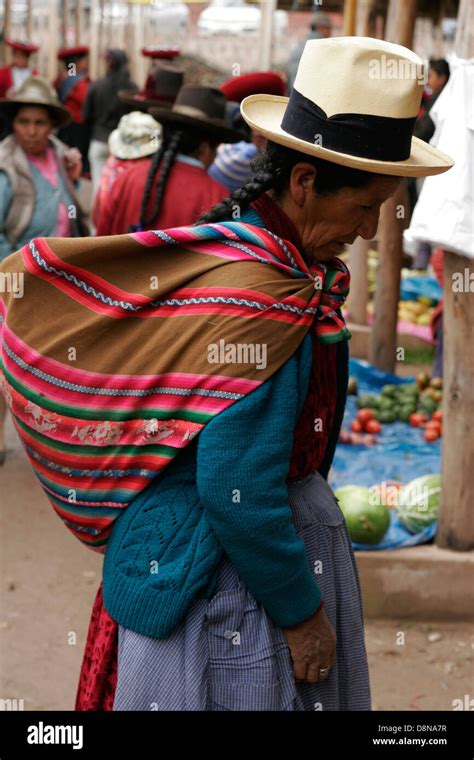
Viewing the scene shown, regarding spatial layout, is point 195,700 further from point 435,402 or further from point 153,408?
point 435,402

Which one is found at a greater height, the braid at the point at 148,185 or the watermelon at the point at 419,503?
the braid at the point at 148,185

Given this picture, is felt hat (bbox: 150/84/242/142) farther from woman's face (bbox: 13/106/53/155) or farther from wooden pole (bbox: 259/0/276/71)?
wooden pole (bbox: 259/0/276/71)

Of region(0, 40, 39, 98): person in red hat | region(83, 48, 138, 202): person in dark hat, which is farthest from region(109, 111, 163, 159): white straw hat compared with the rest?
region(0, 40, 39, 98): person in red hat

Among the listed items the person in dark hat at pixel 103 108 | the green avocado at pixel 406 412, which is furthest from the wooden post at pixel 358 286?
the person in dark hat at pixel 103 108

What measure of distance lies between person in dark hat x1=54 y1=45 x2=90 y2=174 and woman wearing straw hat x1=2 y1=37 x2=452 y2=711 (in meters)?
9.74

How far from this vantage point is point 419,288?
9.98 m

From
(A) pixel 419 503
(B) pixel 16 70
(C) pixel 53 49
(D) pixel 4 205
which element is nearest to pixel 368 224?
(A) pixel 419 503

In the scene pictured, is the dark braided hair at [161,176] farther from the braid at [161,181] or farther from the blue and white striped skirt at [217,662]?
the blue and white striped skirt at [217,662]

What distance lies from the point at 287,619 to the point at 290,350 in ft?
1.81

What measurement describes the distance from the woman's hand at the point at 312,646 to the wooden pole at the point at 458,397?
2.37m

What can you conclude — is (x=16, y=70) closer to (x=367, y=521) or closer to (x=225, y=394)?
(x=367, y=521)

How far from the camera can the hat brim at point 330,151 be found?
1.98 metres

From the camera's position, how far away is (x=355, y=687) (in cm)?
234

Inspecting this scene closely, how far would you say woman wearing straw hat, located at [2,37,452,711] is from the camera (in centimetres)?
193
